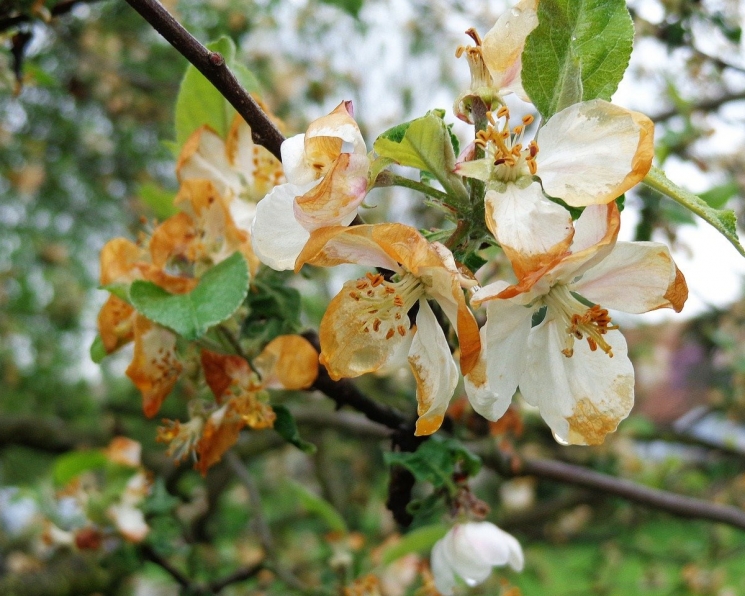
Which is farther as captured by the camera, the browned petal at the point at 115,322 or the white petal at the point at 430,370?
the browned petal at the point at 115,322

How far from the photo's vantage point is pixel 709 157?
304 cm

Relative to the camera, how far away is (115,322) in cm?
84

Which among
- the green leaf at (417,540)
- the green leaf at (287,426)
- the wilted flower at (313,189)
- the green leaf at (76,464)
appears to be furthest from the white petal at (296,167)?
the green leaf at (76,464)

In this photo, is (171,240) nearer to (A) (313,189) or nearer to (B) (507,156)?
(A) (313,189)

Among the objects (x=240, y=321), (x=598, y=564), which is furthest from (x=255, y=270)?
(x=598, y=564)

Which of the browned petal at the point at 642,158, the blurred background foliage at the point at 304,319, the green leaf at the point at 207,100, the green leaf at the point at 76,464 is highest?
the green leaf at the point at 207,100

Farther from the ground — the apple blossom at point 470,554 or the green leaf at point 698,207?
the green leaf at point 698,207

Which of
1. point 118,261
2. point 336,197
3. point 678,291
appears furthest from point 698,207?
point 118,261

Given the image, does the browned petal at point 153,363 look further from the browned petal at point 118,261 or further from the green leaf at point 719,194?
the green leaf at point 719,194

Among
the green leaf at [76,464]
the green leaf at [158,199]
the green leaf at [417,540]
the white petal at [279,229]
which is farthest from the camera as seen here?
the green leaf at [76,464]

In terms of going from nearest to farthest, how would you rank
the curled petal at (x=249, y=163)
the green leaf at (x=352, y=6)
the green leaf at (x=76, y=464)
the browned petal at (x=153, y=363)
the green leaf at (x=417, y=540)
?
the browned petal at (x=153, y=363)
the curled petal at (x=249, y=163)
the green leaf at (x=417, y=540)
the green leaf at (x=76, y=464)
the green leaf at (x=352, y=6)

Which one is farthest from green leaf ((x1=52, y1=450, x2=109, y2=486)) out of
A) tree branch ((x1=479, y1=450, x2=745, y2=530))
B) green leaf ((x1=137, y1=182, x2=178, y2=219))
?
tree branch ((x1=479, y1=450, x2=745, y2=530))

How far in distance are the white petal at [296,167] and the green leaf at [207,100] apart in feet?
1.10

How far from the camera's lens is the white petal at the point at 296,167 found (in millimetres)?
615
